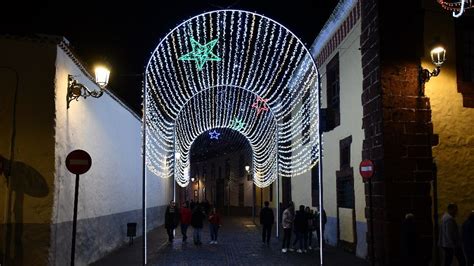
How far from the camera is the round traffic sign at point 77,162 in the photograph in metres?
10.1

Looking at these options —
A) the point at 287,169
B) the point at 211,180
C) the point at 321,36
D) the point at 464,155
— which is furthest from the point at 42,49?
the point at 211,180

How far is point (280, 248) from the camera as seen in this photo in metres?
18.5

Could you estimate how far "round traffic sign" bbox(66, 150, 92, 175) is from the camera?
10.1m

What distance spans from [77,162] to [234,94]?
47.0 ft

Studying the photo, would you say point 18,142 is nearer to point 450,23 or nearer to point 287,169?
point 450,23

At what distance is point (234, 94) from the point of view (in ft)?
79.1

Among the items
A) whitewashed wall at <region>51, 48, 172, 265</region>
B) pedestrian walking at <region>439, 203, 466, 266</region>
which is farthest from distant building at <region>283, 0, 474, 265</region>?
whitewashed wall at <region>51, 48, 172, 265</region>

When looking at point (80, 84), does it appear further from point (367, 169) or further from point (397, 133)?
point (397, 133)

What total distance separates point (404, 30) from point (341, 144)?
502 cm

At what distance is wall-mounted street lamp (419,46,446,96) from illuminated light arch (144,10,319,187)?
2362 mm

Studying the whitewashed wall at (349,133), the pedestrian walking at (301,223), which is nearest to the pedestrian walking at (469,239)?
the whitewashed wall at (349,133)

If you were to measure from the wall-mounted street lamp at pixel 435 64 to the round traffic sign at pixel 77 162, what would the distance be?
24.7 feet

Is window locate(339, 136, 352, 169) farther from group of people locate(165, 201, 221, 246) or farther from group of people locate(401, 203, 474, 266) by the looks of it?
group of people locate(165, 201, 221, 246)

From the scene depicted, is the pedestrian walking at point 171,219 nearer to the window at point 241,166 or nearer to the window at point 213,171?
the window at point 241,166
